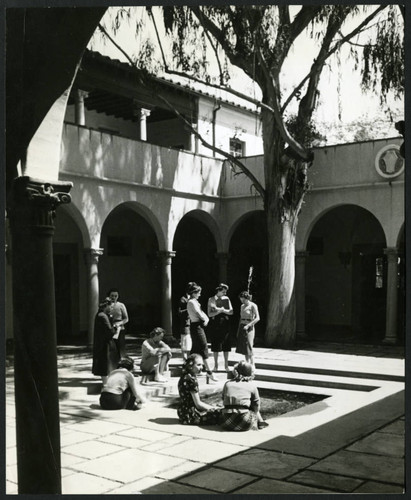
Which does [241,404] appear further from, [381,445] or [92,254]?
[92,254]

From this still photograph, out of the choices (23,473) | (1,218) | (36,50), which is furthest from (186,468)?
(36,50)

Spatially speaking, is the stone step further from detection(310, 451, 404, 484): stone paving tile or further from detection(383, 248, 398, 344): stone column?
detection(310, 451, 404, 484): stone paving tile

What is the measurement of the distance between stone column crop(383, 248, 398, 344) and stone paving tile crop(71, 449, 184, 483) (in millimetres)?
7298

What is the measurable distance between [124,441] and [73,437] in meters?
0.63

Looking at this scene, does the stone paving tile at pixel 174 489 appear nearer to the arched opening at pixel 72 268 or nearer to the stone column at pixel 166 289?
the arched opening at pixel 72 268

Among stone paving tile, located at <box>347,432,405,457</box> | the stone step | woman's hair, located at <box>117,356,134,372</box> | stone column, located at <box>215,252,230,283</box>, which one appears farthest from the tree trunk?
stone paving tile, located at <box>347,432,405,457</box>

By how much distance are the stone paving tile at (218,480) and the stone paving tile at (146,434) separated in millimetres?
1532

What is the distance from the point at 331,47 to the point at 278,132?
6282 millimetres

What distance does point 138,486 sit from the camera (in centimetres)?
556

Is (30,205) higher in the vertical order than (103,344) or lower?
higher

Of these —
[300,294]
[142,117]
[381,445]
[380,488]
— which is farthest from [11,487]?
[142,117]

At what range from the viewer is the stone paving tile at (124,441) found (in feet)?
23.9

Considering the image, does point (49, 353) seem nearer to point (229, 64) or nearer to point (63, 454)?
point (63, 454)

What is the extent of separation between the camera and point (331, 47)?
9039 millimetres
